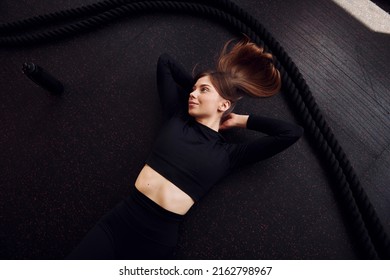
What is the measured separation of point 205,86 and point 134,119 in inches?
14.4

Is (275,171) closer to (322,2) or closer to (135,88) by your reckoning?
(135,88)

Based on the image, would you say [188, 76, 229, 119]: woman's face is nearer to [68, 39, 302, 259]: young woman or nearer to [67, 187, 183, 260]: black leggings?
[68, 39, 302, 259]: young woman

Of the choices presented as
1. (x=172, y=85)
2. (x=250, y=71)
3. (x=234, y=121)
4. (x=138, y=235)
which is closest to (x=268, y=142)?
(x=234, y=121)

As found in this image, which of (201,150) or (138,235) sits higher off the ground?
(201,150)

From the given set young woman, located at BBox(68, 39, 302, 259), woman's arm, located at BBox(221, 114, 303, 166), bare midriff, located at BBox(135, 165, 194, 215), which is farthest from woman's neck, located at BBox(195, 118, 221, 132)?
bare midriff, located at BBox(135, 165, 194, 215)

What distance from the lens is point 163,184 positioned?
0.89m

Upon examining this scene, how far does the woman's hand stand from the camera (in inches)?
40.5

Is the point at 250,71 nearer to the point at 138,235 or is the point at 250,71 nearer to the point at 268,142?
the point at 268,142

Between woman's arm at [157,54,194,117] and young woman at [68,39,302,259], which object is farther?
woman's arm at [157,54,194,117]

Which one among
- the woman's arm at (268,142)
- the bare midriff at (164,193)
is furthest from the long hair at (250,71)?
the bare midriff at (164,193)

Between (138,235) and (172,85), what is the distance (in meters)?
0.52

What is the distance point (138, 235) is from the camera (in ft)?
2.92

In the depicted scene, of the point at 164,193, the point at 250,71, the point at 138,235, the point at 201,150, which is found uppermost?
the point at 250,71

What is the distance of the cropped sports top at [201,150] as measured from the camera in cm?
89
